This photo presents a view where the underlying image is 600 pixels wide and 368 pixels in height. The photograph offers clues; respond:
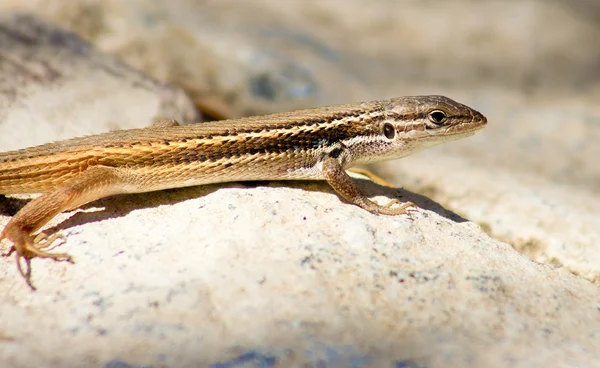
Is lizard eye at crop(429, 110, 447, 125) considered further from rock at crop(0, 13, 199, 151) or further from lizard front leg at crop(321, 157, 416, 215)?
rock at crop(0, 13, 199, 151)

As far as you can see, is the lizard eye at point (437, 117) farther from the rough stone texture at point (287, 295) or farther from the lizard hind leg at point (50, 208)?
the lizard hind leg at point (50, 208)

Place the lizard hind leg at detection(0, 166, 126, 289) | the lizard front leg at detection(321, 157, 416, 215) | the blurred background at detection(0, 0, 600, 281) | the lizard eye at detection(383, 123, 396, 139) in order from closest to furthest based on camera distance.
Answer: the lizard hind leg at detection(0, 166, 126, 289) < the lizard front leg at detection(321, 157, 416, 215) < the lizard eye at detection(383, 123, 396, 139) < the blurred background at detection(0, 0, 600, 281)

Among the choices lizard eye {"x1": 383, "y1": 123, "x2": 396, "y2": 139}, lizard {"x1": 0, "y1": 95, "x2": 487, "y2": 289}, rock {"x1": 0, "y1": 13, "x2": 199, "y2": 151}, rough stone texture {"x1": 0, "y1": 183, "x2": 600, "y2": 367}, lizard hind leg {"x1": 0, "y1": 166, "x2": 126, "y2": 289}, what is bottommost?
rough stone texture {"x1": 0, "y1": 183, "x2": 600, "y2": 367}

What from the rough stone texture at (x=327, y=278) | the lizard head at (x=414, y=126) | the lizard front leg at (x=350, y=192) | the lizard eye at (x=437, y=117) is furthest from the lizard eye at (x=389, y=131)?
the lizard front leg at (x=350, y=192)

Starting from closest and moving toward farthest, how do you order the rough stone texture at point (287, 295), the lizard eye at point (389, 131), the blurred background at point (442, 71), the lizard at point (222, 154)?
the rough stone texture at point (287, 295)
the lizard at point (222, 154)
the lizard eye at point (389, 131)
the blurred background at point (442, 71)

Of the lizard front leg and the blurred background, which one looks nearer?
the lizard front leg

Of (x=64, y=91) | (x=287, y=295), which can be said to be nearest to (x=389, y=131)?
(x=287, y=295)

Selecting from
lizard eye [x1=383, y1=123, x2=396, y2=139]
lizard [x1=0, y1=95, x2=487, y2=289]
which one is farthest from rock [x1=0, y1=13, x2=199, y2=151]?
lizard eye [x1=383, y1=123, x2=396, y2=139]
